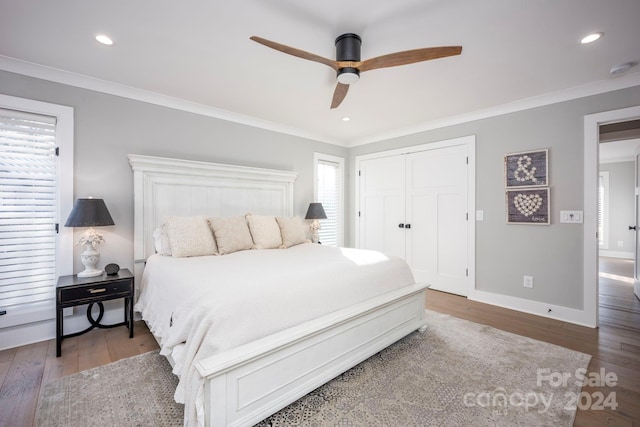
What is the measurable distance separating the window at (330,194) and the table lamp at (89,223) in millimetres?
2994

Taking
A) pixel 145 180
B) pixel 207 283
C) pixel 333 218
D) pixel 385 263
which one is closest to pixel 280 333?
pixel 207 283

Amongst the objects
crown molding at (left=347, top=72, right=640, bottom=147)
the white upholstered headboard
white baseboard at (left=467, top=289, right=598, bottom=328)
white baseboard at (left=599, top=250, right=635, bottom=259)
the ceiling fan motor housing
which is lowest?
white baseboard at (left=467, top=289, right=598, bottom=328)

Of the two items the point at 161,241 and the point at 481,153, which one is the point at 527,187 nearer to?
the point at 481,153

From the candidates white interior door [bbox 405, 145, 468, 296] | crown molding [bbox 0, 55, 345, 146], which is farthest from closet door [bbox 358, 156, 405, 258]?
crown molding [bbox 0, 55, 345, 146]

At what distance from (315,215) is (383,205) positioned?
4.18ft

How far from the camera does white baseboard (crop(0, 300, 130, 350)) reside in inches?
96.3

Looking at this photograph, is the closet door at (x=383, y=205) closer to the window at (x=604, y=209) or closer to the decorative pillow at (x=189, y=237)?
the decorative pillow at (x=189, y=237)

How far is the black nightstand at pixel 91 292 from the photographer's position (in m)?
2.28

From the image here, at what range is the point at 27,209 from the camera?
2.51 meters

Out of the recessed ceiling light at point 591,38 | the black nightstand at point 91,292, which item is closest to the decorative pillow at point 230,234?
the black nightstand at point 91,292

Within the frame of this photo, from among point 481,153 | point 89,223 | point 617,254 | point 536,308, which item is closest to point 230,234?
point 89,223

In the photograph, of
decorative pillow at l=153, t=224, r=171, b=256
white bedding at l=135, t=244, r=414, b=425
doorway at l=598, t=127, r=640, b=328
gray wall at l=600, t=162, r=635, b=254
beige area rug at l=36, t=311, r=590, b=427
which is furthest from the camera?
gray wall at l=600, t=162, r=635, b=254

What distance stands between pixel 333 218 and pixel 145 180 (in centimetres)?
305

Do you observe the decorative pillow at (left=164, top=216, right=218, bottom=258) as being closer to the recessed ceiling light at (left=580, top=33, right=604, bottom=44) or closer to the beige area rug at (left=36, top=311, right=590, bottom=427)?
the beige area rug at (left=36, top=311, right=590, bottom=427)
